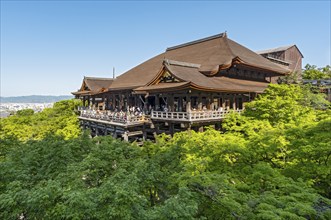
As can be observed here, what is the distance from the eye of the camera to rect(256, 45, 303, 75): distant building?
4154 cm

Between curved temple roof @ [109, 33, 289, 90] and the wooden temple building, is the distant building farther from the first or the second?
curved temple roof @ [109, 33, 289, 90]

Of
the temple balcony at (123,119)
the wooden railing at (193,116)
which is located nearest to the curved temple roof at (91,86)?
the temple balcony at (123,119)

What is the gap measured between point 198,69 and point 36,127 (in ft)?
77.3

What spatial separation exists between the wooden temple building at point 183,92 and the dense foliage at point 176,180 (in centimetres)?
736

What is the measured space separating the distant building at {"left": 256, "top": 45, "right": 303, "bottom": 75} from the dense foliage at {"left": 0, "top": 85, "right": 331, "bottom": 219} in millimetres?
35900

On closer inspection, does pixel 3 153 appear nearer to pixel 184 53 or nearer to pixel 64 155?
pixel 64 155

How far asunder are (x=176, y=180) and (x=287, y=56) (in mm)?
44830

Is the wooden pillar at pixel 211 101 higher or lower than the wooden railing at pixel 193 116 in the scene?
higher

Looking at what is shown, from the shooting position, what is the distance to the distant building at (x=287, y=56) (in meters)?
41.5

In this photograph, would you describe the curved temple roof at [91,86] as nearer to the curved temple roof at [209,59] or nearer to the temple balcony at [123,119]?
the curved temple roof at [209,59]

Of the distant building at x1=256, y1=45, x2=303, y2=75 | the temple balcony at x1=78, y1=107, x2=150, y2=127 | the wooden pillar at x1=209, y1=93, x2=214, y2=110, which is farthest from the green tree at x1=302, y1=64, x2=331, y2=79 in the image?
the temple balcony at x1=78, y1=107, x2=150, y2=127

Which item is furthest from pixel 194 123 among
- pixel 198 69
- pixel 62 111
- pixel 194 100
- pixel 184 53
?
pixel 62 111

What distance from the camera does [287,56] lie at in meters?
42.7

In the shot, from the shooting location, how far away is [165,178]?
7.36 metres
